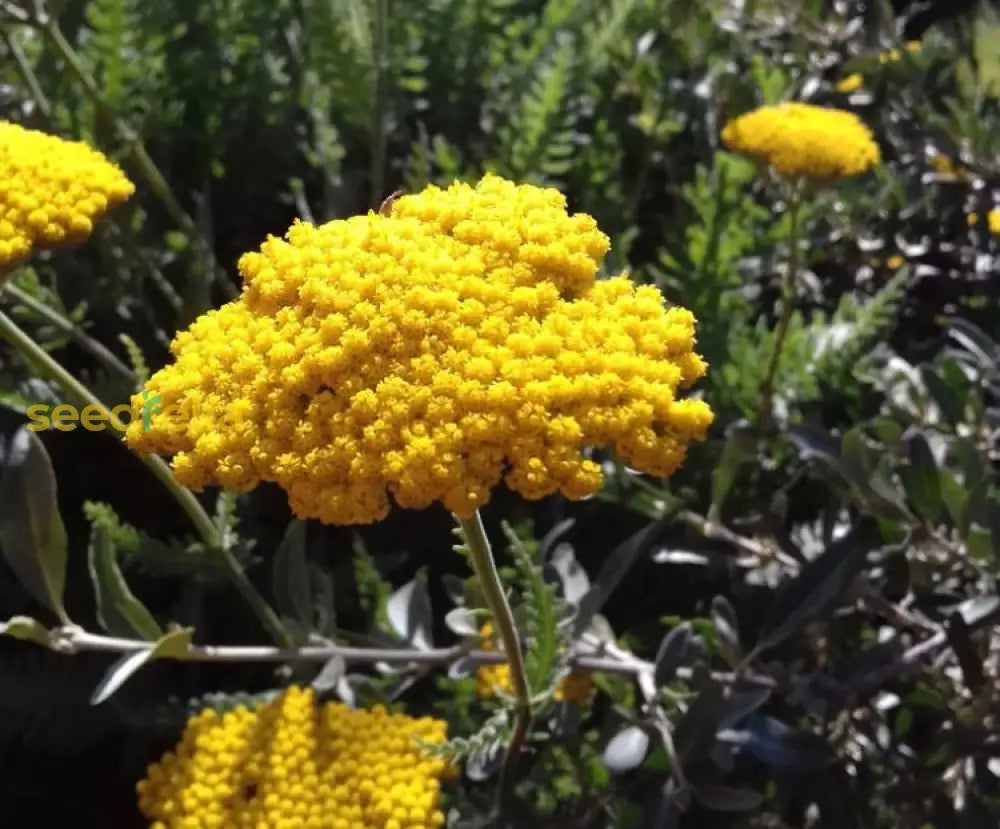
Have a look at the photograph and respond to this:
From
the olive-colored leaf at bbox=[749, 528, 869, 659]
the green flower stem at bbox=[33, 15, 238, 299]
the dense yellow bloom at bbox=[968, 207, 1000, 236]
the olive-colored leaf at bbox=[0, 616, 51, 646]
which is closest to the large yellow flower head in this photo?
the dense yellow bloom at bbox=[968, 207, 1000, 236]

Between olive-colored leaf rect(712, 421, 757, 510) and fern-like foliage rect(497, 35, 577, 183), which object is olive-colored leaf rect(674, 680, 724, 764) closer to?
olive-colored leaf rect(712, 421, 757, 510)

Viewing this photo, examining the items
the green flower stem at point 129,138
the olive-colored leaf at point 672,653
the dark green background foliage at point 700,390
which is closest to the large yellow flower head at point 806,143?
the dark green background foliage at point 700,390

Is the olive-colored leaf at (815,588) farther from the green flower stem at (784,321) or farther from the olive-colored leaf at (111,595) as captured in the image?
the olive-colored leaf at (111,595)

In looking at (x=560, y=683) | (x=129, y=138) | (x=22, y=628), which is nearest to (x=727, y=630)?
(x=560, y=683)

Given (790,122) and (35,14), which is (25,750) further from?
(790,122)

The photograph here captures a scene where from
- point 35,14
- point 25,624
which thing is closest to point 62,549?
point 25,624

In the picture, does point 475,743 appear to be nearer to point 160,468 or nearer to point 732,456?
point 160,468

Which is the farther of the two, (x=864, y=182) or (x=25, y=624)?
(x=864, y=182)
